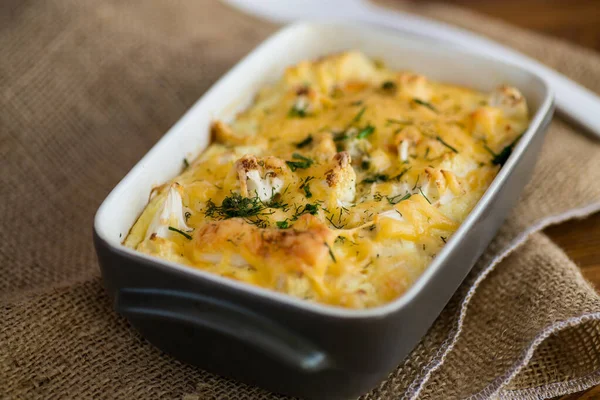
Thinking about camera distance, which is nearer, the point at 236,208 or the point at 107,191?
the point at 236,208

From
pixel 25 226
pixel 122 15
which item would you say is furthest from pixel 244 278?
pixel 122 15

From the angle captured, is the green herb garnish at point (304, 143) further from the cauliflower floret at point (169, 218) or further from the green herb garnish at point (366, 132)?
the cauliflower floret at point (169, 218)

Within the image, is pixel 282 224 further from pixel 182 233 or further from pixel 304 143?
pixel 304 143

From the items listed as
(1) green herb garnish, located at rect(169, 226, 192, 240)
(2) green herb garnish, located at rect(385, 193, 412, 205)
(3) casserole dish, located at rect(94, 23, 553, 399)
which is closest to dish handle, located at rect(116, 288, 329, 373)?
(3) casserole dish, located at rect(94, 23, 553, 399)

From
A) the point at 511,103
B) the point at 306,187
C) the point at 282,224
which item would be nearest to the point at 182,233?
the point at 282,224

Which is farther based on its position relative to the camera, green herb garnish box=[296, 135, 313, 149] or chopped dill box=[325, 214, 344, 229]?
green herb garnish box=[296, 135, 313, 149]

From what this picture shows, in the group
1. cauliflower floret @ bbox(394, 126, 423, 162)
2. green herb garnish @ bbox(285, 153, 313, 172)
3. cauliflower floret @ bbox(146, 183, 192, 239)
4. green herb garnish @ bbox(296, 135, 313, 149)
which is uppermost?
cauliflower floret @ bbox(146, 183, 192, 239)

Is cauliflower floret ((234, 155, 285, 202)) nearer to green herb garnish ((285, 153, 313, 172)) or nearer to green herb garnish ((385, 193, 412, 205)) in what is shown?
green herb garnish ((285, 153, 313, 172))

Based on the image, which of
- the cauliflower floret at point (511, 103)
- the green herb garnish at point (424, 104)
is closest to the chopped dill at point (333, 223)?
the green herb garnish at point (424, 104)
